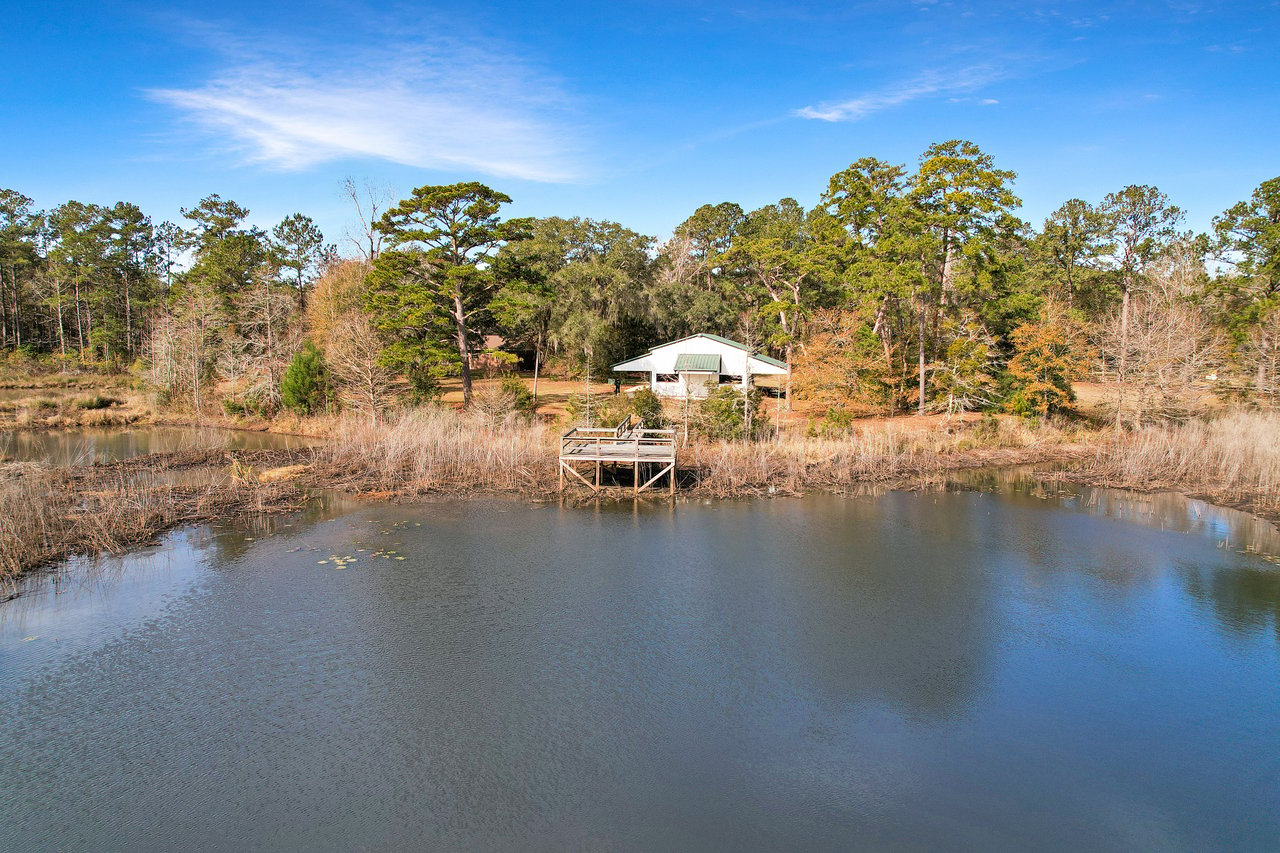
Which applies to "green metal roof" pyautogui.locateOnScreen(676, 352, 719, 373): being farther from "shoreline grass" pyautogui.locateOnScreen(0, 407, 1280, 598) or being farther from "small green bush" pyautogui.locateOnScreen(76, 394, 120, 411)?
"small green bush" pyautogui.locateOnScreen(76, 394, 120, 411)

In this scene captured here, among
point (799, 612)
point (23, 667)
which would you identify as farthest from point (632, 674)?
point (23, 667)

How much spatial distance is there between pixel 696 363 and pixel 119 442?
2699 cm

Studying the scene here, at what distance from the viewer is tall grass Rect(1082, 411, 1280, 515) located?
70.1 feet

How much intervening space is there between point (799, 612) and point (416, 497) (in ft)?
41.6

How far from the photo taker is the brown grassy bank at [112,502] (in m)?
15.7

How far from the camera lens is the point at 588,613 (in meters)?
13.0

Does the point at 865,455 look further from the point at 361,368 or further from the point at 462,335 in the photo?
the point at 361,368

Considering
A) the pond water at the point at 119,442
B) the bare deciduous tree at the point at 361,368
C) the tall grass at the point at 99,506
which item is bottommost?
the tall grass at the point at 99,506

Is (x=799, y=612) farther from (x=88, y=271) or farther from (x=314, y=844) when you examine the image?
(x=88, y=271)

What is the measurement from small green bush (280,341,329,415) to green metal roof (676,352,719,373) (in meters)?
18.0

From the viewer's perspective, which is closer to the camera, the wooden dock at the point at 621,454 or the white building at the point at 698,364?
the wooden dock at the point at 621,454

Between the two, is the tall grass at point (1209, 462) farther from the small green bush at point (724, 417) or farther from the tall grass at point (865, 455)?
the small green bush at point (724, 417)

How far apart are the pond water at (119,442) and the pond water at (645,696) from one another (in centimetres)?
1314

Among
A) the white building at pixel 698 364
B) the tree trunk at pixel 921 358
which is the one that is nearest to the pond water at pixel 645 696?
the tree trunk at pixel 921 358
